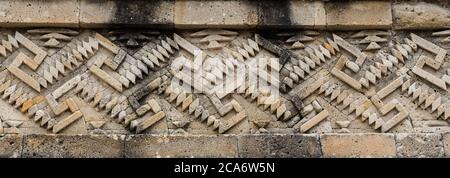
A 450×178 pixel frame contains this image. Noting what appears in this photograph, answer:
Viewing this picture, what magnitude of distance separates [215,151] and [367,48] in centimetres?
159

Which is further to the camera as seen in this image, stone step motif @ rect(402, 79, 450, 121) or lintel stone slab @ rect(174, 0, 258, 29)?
lintel stone slab @ rect(174, 0, 258, 29)

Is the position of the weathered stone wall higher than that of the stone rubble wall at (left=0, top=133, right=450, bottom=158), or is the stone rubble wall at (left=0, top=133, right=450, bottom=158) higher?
the weathered stone wall

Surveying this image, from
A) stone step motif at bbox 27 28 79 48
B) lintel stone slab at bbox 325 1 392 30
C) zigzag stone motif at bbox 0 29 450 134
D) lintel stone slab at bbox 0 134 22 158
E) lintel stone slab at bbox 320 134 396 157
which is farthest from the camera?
lintel stone slab at bbox 325 1 392 30

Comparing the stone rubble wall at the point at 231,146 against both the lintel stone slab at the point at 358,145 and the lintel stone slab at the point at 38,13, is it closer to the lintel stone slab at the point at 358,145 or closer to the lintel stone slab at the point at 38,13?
the lintel stone slab at the point at 358,145

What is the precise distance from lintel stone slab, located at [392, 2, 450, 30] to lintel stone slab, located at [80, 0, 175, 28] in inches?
77.0

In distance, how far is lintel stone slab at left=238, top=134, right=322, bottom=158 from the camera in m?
5.62

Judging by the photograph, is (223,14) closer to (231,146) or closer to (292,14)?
(292,14)

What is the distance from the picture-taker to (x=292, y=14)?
6074 millimetres

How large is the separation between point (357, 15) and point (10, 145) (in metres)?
3.05

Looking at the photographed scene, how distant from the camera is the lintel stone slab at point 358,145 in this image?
5660 millimetres

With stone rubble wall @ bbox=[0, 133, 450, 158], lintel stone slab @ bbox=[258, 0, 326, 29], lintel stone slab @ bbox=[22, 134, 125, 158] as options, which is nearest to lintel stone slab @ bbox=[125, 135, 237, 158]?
stone rubble wall @ bbox=[0, 133, 450, 158]

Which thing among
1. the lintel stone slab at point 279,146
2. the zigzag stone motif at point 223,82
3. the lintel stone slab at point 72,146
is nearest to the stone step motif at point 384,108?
the zigzag stone motif at point 223,82

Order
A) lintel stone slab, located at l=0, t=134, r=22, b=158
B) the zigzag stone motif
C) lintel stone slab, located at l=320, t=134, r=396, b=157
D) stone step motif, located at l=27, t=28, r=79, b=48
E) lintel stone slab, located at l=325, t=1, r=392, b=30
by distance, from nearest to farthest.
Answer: lintel stone slab, located at l=0, t=134, r=22, b=158 < lintel stone slab, located at l=320, t=134, r=396, b=157 < the zigzag stone motif < stone step motif, located at l=27, t=28, r=79, b=48 < lintel stone slab, located at l=325, t=1, r=392, b=30

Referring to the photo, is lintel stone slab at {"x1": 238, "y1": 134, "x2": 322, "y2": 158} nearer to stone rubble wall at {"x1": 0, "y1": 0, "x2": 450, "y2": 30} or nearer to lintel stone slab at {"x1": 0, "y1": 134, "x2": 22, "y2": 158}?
stone rubble wall at {"x1": 0, "y1": 0, "x2": 450, "y2": 30}
